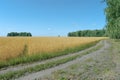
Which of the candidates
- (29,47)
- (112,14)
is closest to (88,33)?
(112,14)

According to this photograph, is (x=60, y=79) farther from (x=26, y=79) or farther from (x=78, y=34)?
(x=78, y=34)

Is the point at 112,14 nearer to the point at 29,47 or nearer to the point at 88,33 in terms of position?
the point at 29,47

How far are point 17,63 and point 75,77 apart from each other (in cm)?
748

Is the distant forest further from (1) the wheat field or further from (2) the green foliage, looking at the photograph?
(2) the green foliage

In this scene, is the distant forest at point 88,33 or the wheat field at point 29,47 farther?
the distant forest at point 88,33

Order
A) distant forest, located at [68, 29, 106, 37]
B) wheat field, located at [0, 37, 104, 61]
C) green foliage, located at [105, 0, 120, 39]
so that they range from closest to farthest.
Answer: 1. wheat field, located at [0, 37, 104, 61]
2. green foliage, located at [105, 0, 120, 39]
3. distant forest, located at [68, 29, 106, 37]

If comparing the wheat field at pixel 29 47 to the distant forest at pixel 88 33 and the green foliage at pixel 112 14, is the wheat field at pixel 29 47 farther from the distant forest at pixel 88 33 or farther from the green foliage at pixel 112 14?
the distant forest at pixel 88 33

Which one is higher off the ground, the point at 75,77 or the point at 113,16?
the point at 113,16

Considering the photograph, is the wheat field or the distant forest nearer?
the wheat field

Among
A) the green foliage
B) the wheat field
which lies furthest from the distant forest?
the green foliage

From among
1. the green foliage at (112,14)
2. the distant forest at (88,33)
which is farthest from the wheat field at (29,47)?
the distant forest at (88,33)

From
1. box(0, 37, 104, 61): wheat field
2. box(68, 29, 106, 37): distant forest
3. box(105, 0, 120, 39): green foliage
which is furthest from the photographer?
box(68, 29, 106, 37): distant forest

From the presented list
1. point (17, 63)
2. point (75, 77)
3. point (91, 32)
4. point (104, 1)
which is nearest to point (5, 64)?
point (17, 63)

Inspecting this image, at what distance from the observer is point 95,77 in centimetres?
1091
